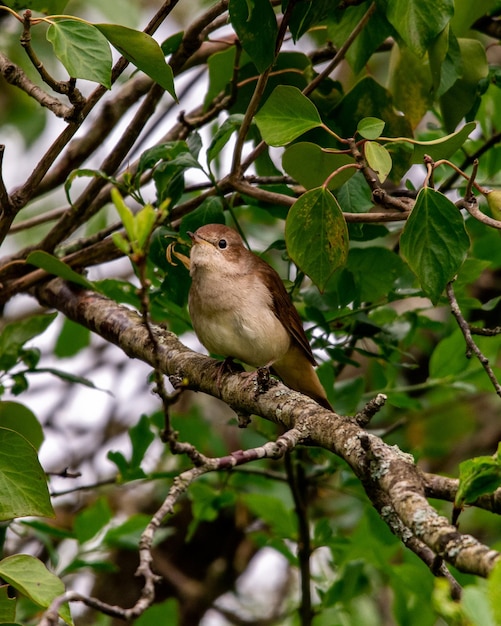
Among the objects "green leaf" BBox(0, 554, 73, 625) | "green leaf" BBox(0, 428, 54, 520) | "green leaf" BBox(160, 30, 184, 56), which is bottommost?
"green leaf" BBox(0, 554, 73, 625)

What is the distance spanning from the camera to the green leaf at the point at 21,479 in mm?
2330

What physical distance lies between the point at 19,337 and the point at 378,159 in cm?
164

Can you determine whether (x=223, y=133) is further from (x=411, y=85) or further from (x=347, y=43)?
(x=411, y=85)

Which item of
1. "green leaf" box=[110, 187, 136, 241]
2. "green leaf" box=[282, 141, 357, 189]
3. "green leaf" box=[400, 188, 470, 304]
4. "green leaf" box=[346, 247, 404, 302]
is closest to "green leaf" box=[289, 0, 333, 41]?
"green leaf" box=[282, 141, 357, 189]

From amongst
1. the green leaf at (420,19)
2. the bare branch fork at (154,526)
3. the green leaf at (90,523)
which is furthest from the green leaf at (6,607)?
the green leaf at (420,19)

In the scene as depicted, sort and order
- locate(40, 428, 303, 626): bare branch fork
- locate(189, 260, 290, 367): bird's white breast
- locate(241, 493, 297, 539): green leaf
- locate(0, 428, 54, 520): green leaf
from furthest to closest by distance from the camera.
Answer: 1. locate(241, 493, 297, 539): green leaf
2. locate(189, 260, 290, 367): bird's white breast
3. locate(0, 428, 54, 520): green leaf
4. locate(40, 428, 303, 626): bare branch fork

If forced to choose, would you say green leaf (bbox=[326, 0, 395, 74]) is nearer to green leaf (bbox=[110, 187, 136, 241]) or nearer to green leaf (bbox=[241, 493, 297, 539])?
green leaf (bbox=[110, 187, 136, 241])

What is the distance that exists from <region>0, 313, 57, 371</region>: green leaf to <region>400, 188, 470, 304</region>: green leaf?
1497 millimetres

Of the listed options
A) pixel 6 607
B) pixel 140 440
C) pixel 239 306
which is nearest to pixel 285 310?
pixel 239 306

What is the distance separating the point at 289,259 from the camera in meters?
3.00

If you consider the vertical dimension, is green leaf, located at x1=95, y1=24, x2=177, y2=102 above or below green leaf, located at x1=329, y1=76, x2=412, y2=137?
above

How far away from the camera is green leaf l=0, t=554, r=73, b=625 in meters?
2.08

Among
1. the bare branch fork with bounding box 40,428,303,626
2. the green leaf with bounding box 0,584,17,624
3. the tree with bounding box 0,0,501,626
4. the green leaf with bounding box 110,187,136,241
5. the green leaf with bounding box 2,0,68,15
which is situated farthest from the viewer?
the green leaf with bounding box 2,0,68,15

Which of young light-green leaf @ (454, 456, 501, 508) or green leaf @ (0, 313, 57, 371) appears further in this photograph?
green leaf @ (0, 313, 57, 371)
